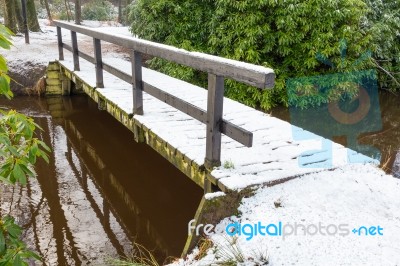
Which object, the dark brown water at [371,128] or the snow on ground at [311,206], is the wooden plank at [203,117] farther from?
the dark brown water at [371,128]

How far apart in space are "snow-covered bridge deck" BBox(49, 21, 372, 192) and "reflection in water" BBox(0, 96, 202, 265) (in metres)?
1.13

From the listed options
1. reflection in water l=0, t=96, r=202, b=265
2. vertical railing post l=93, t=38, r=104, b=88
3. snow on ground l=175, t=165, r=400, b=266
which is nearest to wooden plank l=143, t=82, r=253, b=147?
snow on ground l=175, t=165, r=400, b=266

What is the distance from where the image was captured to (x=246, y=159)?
144 inches

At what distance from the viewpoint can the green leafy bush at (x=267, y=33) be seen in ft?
28.9

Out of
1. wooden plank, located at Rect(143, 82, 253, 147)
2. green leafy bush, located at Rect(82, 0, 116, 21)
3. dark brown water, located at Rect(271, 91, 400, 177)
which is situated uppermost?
green leafy bush, located at Rect(82, 0, 116, 21)

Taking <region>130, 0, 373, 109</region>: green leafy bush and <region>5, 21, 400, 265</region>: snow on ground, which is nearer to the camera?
<region>5, 21, 400, 265</region>: snow on ground

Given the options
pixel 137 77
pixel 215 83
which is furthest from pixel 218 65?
pixel 137 77

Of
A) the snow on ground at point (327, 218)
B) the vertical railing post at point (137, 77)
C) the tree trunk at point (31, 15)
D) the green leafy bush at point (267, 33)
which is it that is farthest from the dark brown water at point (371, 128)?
the tree trunk at point (31, 15)

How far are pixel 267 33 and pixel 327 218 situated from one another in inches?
282

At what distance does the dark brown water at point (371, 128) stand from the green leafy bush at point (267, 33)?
739 millimetres

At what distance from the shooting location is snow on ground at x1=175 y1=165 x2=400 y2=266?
249 cm

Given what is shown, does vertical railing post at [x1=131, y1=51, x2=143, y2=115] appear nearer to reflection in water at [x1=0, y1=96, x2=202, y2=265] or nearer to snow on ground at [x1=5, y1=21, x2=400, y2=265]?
A: snow on ground at [x1=5, y1=21, x2=400, y2=265]

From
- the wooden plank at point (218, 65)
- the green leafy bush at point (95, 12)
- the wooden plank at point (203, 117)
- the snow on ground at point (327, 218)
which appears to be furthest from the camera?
the green leafy bush at point (95, 12)

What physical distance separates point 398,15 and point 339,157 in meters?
9.35
